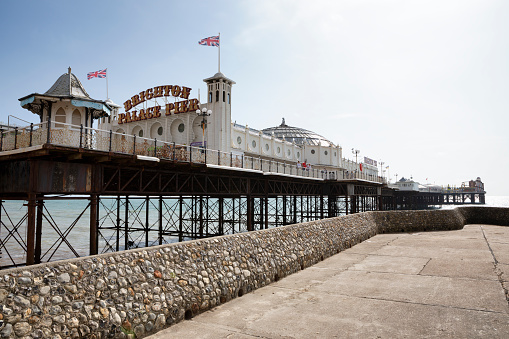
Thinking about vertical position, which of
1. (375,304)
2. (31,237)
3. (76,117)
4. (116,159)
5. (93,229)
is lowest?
(375,304)

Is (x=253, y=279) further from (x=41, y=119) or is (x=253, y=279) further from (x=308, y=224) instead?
(x=41, y=119)

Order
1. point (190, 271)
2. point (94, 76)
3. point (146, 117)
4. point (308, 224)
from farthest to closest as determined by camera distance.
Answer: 1. point (146, 117)
2. point (94, 76)
3. point (308, 224)
4. point (190, 271)

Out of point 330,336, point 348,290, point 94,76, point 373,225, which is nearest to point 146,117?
point 94,76

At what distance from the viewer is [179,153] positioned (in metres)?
21.5

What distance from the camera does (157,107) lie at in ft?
135

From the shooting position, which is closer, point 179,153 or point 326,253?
point 326,253

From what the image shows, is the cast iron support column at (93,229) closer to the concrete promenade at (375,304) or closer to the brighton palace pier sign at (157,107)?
the concrete promenade at (375,304)

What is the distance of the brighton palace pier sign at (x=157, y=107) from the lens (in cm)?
3891

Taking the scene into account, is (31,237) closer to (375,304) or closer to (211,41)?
(375,304)

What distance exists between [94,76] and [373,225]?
98.9 feet

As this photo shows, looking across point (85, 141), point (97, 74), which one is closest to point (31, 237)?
point (85, 141)

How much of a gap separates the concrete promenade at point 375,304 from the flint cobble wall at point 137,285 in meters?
0.52

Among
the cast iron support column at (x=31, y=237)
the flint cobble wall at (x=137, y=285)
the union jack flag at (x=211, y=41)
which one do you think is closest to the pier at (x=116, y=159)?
the cast iron support column at (x=31, y=237)

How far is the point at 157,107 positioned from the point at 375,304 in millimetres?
35935
